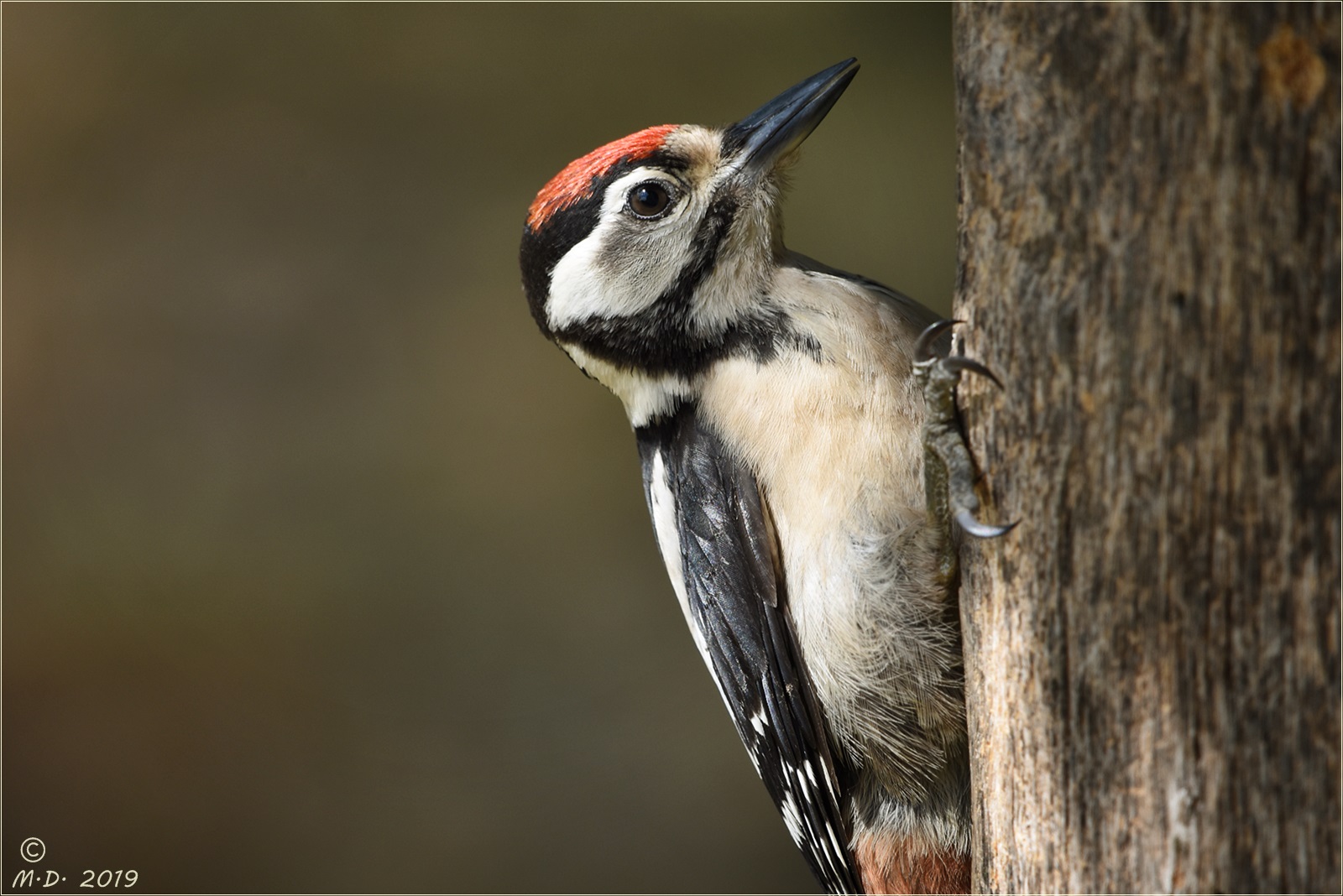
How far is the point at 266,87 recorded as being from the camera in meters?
4.07

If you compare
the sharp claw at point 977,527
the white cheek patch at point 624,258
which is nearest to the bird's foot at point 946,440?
the sharp claw at point 977,527

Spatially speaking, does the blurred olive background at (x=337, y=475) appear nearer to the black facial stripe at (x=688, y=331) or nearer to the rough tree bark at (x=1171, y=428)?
the black facial stripe at (x=688, y=331)

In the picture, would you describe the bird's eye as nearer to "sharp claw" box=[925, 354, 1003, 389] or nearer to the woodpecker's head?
the woodpecker's head

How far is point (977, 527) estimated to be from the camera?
126 centimetres

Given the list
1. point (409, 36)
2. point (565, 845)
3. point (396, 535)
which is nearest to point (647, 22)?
point (409, 36)

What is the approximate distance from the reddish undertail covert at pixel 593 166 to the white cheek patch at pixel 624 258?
3cm

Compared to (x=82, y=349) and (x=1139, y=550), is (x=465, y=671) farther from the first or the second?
(x=1139, y=550)

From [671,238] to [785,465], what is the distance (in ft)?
1.51

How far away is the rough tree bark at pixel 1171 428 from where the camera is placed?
978 millimetres

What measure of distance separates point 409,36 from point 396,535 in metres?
2.02

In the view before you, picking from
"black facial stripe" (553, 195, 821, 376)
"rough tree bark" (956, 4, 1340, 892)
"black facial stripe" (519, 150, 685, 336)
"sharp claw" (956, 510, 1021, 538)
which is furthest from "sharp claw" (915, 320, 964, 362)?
"black facial stripe" (519, 150, 685, 336)

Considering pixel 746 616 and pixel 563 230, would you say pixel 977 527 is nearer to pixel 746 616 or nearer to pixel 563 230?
pixel 746 616

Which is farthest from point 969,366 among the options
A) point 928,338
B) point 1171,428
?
point 1171,428

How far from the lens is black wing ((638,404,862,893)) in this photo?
172 cm
